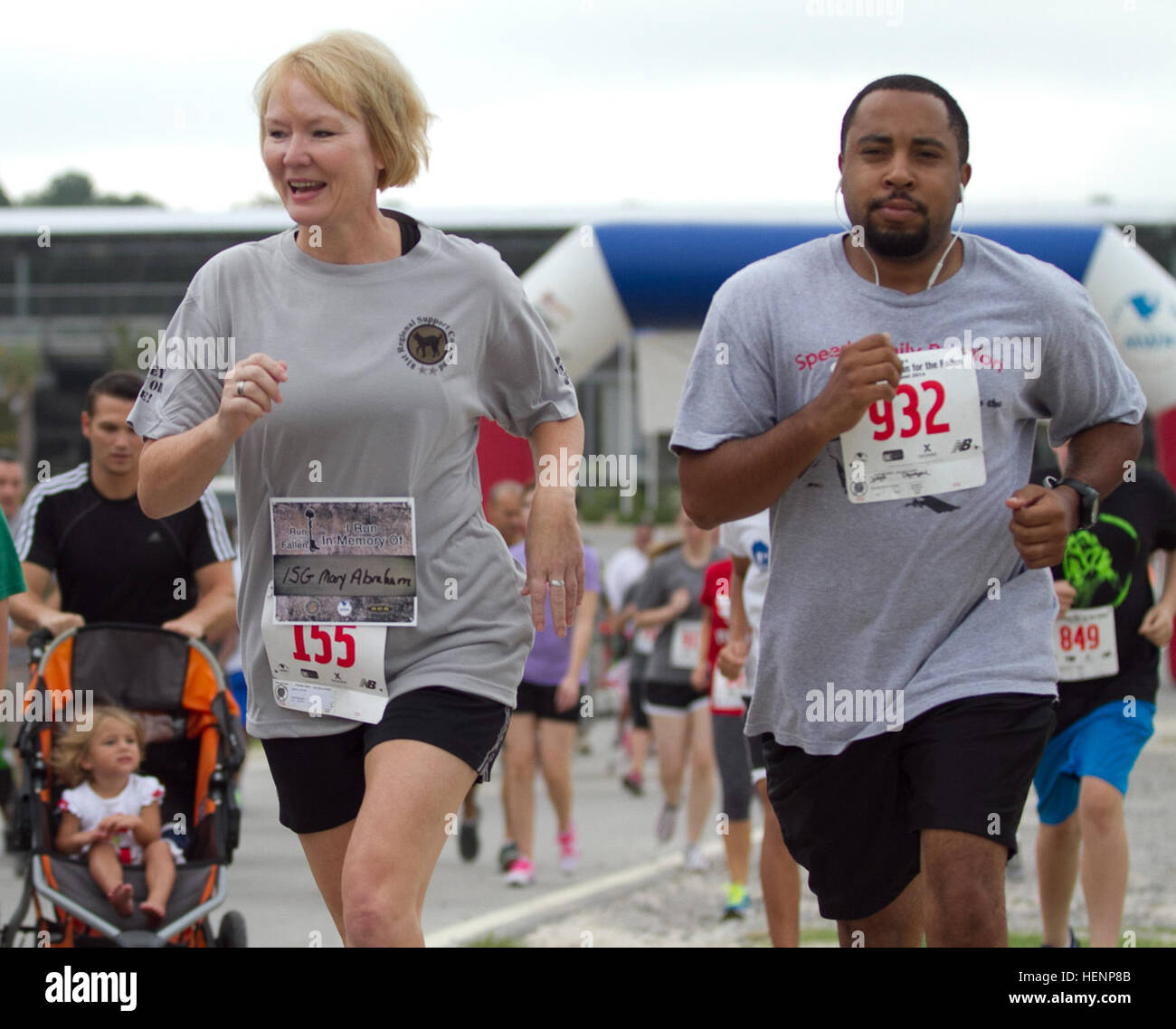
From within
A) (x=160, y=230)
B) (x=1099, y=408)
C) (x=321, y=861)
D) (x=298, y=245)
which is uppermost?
(x=160, y=230)

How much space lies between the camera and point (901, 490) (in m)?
3.48

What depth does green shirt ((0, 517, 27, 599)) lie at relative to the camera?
12.0 ft

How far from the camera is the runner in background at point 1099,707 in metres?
5.84

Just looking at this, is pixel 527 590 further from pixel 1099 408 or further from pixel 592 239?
pixel 592 239

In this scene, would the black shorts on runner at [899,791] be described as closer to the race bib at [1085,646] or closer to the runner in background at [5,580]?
the runner in background at [5,580]

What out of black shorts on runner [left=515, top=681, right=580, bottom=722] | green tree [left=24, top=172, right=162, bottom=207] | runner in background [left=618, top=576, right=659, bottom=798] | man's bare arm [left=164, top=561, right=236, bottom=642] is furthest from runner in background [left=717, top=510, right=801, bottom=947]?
green tree [left=24, top=172, right=162, bottom=207]

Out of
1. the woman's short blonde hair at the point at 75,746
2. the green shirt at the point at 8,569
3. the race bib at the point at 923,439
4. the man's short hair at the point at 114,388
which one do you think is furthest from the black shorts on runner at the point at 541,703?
the race bib at the point at 923,439

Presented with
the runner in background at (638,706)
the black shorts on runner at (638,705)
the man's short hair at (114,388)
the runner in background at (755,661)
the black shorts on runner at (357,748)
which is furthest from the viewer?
the black shorts on runner at (638,705)

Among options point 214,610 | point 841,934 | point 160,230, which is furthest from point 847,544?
point 160,230

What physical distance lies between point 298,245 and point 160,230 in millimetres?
29349

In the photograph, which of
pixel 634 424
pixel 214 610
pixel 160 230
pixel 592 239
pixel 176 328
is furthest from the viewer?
pixel 634 424

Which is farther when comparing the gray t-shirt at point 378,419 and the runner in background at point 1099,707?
the runner in background at point 1099,707

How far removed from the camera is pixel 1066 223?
15094 mm

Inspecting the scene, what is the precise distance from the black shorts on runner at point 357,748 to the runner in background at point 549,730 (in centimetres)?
542
